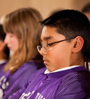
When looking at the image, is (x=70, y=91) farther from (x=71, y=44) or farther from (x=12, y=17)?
(x=12, y=17)

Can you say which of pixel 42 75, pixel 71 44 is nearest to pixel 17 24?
pixel 42 75

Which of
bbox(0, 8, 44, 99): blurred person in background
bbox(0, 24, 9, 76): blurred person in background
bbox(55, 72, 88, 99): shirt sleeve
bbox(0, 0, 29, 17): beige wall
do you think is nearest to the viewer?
bbox(55, 72, 88, 99): shirt sleeve

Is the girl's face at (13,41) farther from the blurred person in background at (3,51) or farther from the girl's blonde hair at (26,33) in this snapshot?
the blurred person in background at (3,51)

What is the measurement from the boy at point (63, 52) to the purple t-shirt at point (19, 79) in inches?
14.3

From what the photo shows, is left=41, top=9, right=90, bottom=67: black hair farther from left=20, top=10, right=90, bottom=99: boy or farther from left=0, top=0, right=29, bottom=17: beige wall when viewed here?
left=0, top=0, right=29, bottom=17: beige wall

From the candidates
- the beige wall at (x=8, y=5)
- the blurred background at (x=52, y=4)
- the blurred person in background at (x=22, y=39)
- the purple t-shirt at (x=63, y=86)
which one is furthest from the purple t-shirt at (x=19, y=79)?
the blurred background at (x=52, y=4)

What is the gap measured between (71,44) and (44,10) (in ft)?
10.7

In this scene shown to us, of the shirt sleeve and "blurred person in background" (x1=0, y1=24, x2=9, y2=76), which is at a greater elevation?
the shirt sleeve

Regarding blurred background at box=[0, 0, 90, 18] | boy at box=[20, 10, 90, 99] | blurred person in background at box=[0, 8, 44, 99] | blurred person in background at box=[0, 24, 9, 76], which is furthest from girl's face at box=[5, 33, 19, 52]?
blurred background at box=[0, 0, 90, 18]

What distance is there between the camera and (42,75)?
139cm

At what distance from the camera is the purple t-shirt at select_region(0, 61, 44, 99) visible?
169 centimetres

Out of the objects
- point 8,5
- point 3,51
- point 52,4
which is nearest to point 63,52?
point 3,51

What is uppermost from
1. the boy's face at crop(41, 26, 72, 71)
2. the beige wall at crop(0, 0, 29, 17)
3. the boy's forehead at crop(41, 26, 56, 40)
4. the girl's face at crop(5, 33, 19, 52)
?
the boy's forehead at crop(41, 26, 56, 40)

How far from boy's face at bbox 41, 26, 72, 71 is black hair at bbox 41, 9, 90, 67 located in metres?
0.04
